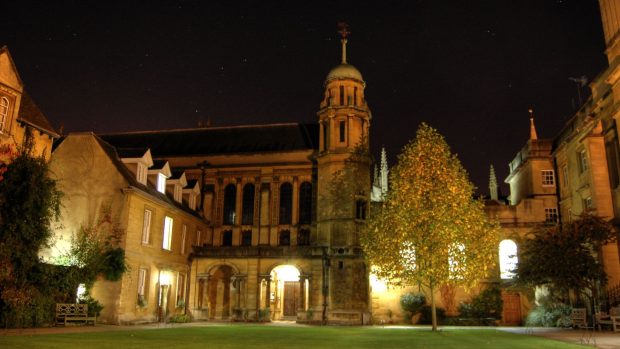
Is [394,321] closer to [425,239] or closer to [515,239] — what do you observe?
[515,239]

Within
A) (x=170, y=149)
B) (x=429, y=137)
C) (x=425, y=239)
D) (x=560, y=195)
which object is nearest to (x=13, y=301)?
(x=425, y=239)

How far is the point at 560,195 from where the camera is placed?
4138 cm

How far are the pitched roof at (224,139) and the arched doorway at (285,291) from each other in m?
11.0

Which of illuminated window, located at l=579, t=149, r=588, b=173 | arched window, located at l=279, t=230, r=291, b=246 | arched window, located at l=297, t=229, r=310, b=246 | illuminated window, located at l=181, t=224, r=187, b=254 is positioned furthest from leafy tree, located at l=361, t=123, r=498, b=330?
illuminated window, located at l=181, t=224, r=187, b=254

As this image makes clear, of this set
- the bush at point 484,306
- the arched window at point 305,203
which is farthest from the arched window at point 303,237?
the bush at point 484,306

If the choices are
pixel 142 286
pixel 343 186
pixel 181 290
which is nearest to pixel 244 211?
pixel 181 290

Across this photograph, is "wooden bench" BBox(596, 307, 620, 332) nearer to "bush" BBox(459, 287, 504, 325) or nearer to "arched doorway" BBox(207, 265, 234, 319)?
"bush" BBox(459, 287, 504, 325)

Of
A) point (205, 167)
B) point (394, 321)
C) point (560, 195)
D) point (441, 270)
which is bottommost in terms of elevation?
point (394, 321)

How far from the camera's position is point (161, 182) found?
1480 inches

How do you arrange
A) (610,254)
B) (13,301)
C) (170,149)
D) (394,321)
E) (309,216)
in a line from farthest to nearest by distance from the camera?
(170,149), (309,216), (394,321), (610,254), (13,301)

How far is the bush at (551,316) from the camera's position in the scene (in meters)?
30.7

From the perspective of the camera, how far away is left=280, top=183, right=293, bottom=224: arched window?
149ft

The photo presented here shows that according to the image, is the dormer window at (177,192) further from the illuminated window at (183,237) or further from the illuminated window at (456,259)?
the illuminated window at (456,259)

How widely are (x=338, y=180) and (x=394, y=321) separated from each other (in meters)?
12.0
